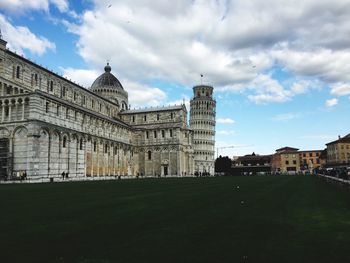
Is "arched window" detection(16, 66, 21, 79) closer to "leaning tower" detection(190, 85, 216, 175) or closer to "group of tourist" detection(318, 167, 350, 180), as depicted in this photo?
"group of tourist" detection(318, 167, 350, 180)

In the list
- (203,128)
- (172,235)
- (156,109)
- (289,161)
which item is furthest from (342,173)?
(289,161)

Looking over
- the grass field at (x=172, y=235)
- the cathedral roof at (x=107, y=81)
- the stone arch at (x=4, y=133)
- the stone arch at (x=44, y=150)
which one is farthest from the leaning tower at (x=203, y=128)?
the grass field at (x=172, y=235)

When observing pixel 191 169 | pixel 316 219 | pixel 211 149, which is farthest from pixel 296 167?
pixel 316 219

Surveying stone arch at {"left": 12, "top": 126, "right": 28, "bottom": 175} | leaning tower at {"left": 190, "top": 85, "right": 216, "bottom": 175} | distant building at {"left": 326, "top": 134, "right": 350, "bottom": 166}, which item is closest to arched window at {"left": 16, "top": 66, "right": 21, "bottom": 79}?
stone arch at {"left": 12, "top": 126, "right": 28, "bottom": 175}

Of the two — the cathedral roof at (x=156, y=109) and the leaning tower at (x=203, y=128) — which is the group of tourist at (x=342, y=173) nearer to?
the cathedral roof at (x=156, y=109)

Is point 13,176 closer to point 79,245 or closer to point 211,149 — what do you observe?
point 79,245

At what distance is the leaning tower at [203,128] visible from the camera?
343 feet

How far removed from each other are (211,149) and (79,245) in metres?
101

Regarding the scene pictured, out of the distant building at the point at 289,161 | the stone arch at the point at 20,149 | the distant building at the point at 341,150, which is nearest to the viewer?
the stone arch at the point at 20,149

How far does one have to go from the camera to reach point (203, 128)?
104875 mm

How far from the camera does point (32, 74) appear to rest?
156ft

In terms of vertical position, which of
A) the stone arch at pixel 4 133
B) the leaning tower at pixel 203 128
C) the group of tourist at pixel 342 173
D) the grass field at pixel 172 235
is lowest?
the grass field at pixel 172 235

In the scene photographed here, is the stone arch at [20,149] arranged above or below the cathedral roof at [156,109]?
below

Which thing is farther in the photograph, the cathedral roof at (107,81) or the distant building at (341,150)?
the distant building at (341,150)
